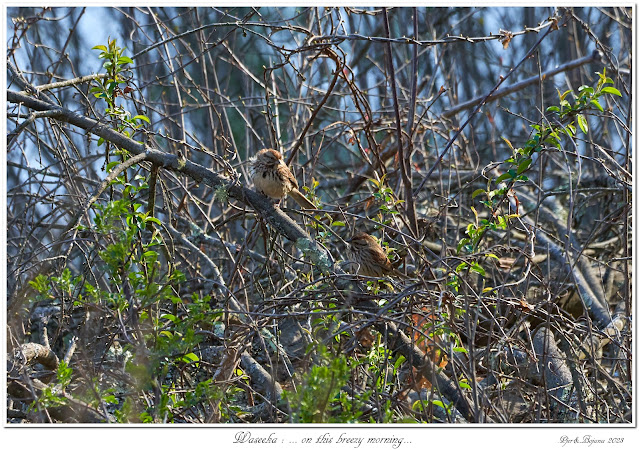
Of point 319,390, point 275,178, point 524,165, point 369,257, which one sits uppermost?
point 524,165

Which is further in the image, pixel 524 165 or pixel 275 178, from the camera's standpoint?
pixel 275 178

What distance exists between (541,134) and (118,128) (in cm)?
216

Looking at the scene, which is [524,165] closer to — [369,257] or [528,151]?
[528,151]

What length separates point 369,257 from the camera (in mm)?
4160

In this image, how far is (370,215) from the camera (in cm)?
565

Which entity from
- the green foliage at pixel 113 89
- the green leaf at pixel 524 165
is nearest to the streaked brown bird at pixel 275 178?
the green foliage at pixel 113 89

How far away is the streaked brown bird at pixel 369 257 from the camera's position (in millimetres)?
4000

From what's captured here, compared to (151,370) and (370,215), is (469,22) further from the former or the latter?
(151,370)

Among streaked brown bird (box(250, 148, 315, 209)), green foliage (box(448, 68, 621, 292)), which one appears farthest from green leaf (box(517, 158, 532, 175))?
streaked brown bird (box(250, 148, 315, 209))

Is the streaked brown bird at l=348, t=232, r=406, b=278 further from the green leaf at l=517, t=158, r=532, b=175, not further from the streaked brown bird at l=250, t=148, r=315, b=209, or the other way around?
the green leaf at l=517, t=158, r=532, b=175

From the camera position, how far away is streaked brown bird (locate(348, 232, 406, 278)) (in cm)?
400

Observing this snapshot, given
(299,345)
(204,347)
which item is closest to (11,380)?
(204,347)

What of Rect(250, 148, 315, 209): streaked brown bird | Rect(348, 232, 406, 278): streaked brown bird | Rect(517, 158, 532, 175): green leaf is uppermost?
Rect(517, 158, 532, 175): green leaf

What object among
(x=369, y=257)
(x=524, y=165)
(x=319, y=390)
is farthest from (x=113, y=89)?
(x=524, y=165)
